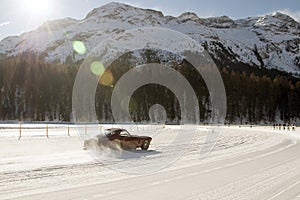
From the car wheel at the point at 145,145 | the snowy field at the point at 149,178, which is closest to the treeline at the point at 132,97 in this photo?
the car wheel at the point at 145,145

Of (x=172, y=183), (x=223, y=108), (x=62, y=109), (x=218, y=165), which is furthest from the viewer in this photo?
(x=223, y=108)

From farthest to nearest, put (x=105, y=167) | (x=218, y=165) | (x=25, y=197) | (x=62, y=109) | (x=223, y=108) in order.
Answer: (x=223, y=108) → (x=62, y=109) → (x=218, y=165) → (x=105, y=167) → (x=25, y=197)

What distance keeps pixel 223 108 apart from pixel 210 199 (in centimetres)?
9795

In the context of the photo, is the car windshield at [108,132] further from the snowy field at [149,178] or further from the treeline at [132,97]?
the treeline at [132,97]

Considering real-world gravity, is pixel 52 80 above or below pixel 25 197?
above

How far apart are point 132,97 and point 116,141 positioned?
82.9 metres

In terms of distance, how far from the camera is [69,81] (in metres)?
100

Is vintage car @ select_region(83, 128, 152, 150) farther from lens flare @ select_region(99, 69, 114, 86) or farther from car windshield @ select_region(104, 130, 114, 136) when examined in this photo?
lens flare @ select_region(99, 69, 114, 86)

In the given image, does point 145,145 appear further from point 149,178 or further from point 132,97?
point 132,97

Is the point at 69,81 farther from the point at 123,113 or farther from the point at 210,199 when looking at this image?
the point at 210,199

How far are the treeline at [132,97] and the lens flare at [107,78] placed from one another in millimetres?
723

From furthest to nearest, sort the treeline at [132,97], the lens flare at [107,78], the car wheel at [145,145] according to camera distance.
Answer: the lens flare at [107,78] → the treeline at [132,97] → the car wheel at [145,145]

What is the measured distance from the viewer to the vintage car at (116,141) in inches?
715

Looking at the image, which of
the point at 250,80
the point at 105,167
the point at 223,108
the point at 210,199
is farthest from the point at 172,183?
the point at 250,80
